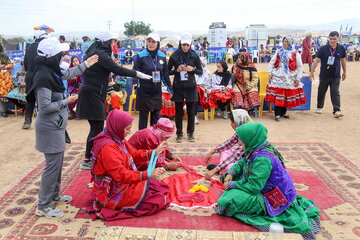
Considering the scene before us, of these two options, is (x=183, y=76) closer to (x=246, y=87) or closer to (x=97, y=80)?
(x=97, y=80)

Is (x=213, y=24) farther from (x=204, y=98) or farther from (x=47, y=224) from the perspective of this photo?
(x=47, y=224)

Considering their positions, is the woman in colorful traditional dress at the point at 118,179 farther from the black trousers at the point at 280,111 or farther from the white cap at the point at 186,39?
the black trousers at the point at 280,111

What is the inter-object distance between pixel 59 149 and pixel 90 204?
27.7 inches

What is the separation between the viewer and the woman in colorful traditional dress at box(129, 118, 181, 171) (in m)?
4.32

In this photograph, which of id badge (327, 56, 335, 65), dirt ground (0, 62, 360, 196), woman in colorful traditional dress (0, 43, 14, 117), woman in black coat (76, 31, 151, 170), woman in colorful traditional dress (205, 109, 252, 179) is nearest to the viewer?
woman in colorful traditional dress (205, 109, 252, 179)

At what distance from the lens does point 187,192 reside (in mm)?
3783

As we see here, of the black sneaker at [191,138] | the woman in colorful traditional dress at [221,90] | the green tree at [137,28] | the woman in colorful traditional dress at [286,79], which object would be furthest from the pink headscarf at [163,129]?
the green tree at [137,28]

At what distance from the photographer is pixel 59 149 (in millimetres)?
3238

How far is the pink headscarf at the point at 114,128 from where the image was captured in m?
3.15

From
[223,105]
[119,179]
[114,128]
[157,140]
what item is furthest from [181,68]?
[119,179]

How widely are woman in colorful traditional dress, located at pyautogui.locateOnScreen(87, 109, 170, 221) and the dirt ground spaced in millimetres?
1492

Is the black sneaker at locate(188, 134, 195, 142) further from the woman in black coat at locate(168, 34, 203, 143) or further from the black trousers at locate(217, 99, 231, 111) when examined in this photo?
the black trousers at locate(217, 99, 231, 111)

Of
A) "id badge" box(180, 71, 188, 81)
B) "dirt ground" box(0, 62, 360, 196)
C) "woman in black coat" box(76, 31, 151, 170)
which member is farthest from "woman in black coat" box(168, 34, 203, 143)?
"woman in black coat" box(76, 31, 151, 170)

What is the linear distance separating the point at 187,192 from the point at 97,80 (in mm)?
1733
